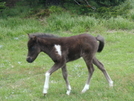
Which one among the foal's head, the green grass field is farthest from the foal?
the green grass field

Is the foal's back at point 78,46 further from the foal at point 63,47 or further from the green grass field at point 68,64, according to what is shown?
the green grass field at point 68,64

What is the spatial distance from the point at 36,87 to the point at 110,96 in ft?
7.42

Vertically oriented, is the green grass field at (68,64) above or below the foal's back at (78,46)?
below

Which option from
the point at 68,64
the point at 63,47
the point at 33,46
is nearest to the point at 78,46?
the point at 63,47

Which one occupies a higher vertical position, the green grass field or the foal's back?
the foal's back

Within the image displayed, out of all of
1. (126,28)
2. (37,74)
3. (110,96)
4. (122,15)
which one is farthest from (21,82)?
A: (122,15)

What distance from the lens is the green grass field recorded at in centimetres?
722

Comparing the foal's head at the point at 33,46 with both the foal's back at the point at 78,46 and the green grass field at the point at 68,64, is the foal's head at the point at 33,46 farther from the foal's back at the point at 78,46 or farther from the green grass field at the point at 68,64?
the green grass field at the point at 68,64

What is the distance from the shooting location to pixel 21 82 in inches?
341

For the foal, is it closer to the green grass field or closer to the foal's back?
the foal's back

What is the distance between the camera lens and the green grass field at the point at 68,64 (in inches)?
284

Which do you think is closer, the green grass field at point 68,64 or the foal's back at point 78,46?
the foal's back at point 78,46

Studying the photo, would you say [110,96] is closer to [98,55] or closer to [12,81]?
[12,81]

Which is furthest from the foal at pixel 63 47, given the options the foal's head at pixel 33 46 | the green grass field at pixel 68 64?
the green grass field at pixel 68 64
